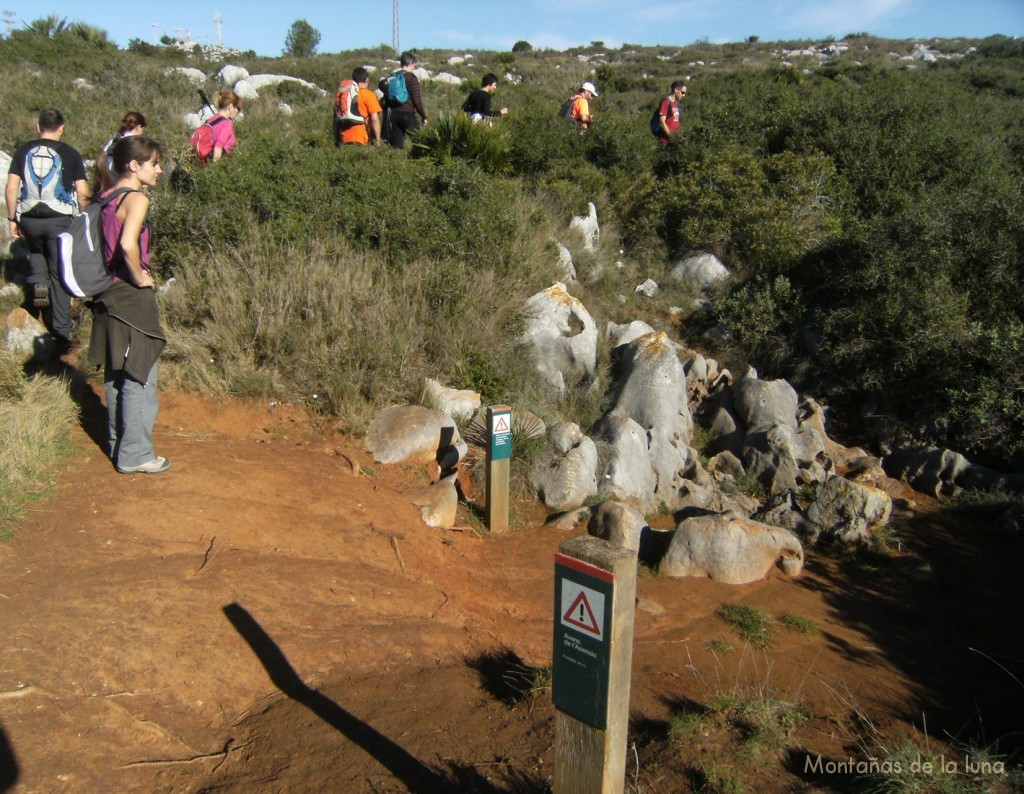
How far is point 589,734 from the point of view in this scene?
107 inches

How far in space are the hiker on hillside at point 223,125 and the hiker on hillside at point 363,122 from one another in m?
1.90

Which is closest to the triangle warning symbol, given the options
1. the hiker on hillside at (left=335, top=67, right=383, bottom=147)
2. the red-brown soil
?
the red-brown soil

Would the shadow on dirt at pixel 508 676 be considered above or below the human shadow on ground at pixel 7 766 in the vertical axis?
below

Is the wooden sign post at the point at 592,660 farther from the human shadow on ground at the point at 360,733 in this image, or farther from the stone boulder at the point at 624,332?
the stone boulder at the point at 624,332

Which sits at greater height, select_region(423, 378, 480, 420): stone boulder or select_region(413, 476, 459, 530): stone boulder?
select_region(423, 378, 480, 420): stone boulder

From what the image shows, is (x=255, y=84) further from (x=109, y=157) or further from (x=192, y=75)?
(x=109, y=157)

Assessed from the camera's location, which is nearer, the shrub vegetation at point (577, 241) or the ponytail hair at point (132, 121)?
the ponytail hair at point (132, 121)

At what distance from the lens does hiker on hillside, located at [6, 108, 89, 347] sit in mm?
6668

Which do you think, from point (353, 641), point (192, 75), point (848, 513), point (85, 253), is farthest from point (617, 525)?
point (192, 75)

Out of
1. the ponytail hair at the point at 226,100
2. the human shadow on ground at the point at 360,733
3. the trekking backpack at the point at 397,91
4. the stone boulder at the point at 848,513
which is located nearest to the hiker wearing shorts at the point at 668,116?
the trekking backpack at the point at 397,91

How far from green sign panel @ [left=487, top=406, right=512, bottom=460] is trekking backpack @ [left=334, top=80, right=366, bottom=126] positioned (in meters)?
6.56

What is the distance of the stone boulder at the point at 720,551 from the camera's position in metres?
6.30

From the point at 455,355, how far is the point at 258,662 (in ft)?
14.1

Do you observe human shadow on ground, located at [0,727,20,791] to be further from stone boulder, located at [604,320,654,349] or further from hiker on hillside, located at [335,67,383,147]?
hiker on hillside, located at [335,67,383,147]
